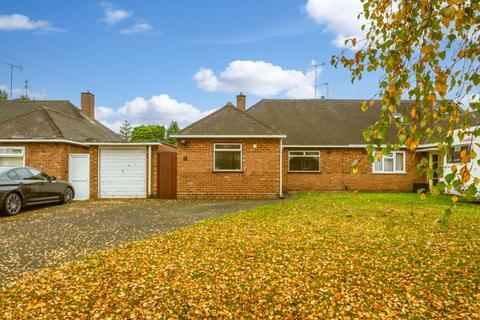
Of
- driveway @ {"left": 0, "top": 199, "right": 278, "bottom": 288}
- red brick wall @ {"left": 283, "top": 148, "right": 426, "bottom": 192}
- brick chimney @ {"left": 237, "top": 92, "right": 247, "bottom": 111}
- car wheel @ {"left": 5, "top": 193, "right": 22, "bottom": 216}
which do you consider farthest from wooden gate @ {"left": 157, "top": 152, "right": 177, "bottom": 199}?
brick chimney @ {"left": 237, "top": 92, "right": 247, "bottom": 111}

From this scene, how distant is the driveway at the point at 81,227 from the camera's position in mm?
5754

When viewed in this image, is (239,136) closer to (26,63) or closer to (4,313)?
(4,313)

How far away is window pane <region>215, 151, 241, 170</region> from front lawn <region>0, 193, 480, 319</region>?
22.5 feet

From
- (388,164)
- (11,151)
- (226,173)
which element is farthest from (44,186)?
(388,164)

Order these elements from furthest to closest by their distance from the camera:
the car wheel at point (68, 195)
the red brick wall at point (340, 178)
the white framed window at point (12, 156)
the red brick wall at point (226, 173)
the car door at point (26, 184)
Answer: the red brick wall at point (340, 178) → the red brick wall at point (226, 173) → the white framed window at point (12, 156) → the car wheel at point (68, 195) → the car door at point (26, 184)

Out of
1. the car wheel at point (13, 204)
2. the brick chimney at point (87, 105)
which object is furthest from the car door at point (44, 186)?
the brick chimney at point (87, 105)

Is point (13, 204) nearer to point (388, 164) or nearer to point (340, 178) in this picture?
point (340, 178)

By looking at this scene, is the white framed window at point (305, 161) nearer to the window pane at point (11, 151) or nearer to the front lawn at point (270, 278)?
the front lawn at point (270, 278)

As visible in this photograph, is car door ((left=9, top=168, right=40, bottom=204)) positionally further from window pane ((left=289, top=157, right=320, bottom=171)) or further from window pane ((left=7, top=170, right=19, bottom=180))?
window pane ((left=289, top=157, right=320, bottom=171))

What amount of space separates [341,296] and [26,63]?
2855 centimetres

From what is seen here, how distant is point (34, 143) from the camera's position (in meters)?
14.0

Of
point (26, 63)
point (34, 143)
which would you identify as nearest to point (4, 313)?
point (34, 143)

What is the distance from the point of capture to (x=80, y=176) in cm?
1484

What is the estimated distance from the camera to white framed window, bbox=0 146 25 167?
14.0 meters
